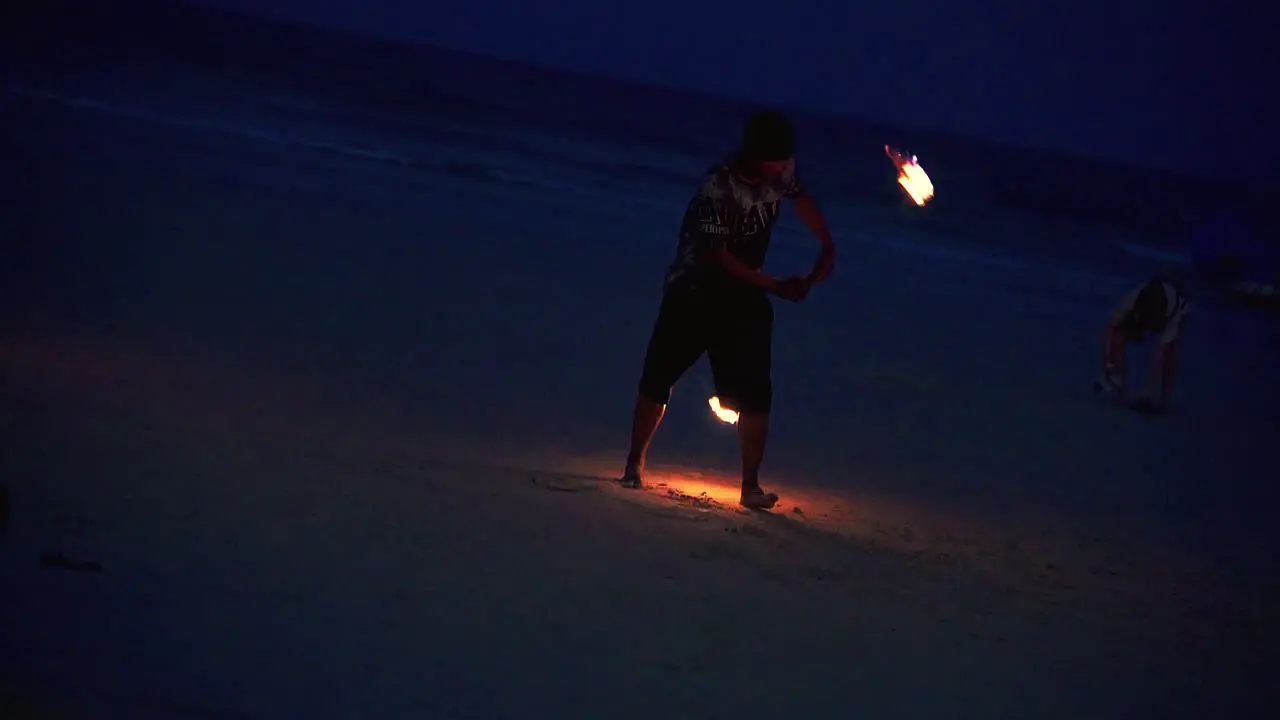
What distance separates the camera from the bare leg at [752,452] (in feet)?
18.3

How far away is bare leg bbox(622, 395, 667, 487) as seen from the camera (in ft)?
18.7

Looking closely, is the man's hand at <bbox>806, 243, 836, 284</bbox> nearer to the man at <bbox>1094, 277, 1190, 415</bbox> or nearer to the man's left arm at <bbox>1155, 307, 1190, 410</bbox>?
the man at <bbox>1094, 277, 1190, 415</bbox>

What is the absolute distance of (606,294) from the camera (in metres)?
12.6

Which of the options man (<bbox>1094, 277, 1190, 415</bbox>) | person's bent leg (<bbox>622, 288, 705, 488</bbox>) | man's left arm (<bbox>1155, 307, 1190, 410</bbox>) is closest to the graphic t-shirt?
person's bent leg (<bbox>622, 288, 705, 488</bbox>)

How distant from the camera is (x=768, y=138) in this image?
5.11m

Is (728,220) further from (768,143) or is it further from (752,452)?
(752,452)

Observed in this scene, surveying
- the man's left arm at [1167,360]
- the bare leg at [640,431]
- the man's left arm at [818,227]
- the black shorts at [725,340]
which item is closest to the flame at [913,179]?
the man's left arm at [818,227]

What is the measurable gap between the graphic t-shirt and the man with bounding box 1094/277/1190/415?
5.75 metres

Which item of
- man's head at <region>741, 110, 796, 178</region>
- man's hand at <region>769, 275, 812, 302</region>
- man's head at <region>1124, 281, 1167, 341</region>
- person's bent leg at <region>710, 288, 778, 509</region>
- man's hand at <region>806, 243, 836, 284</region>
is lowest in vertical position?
person's bent leg at <region>710, 288, 778, 509</region>

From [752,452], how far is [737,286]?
74 centimetres

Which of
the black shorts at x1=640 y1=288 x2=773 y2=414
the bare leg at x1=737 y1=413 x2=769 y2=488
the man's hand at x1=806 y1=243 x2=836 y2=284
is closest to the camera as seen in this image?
the man's hand at x1=806 y1=243 x2=836 y2=284

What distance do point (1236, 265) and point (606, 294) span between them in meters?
15.7

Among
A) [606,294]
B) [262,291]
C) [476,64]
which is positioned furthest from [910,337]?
[476,64]

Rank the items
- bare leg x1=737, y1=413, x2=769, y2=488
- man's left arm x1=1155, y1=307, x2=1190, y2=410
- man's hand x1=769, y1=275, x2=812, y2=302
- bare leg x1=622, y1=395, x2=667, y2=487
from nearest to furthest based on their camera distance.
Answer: man's hand x1=769, y1=275, x2=812, y2=302
bare leg x1=737, y1=413, x2=769, y2=488
bare leg x1=622, y1=395, x2=667, y2=487
man's left arm x1=1155, y1=307, x2=1190, y2=410
